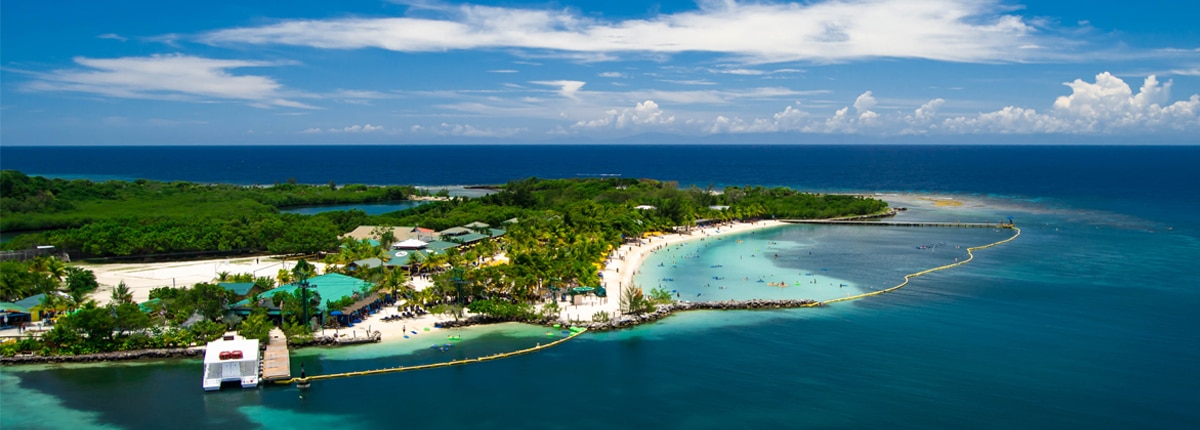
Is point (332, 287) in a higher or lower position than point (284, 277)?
lower

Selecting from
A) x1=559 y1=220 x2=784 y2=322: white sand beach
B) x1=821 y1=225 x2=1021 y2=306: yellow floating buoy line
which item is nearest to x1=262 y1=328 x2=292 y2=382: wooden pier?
x1=559 y1=220 x2=784 y2=322: white sand beach

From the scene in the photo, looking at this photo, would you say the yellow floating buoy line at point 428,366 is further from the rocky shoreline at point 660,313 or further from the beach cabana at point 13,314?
the beach cabana at point 13,314

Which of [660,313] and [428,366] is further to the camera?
[660,313]

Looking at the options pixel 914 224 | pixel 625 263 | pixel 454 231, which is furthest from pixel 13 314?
pixel 914 224

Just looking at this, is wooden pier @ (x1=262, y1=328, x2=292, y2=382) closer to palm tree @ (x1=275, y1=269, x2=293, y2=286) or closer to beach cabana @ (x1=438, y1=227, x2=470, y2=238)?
palm tree @ (x1=275, y1=269, x2=293, y2=286)

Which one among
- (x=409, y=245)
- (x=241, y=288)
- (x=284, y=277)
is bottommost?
(x=241, y=288)

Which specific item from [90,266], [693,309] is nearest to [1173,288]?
[693,309]

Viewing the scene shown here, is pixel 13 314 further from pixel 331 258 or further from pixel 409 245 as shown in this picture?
pixel 409 245
